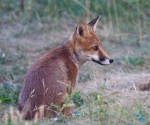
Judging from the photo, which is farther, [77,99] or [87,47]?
[87,47]

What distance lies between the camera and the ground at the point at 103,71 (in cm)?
588

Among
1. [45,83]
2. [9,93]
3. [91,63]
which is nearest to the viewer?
[45,83]

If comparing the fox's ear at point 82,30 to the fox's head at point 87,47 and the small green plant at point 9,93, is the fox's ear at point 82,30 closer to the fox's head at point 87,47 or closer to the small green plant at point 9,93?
the fox's head at point 87,47

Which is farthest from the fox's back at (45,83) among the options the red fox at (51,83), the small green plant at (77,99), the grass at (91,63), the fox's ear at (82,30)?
the fox's ear at (82,30)

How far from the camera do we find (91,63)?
32.1 feet

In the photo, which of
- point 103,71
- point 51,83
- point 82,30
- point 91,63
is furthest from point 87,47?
point 91,63

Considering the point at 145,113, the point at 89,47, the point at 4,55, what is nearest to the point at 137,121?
the point at 145,113

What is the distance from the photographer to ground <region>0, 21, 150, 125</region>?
588 cm

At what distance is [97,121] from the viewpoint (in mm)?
5648

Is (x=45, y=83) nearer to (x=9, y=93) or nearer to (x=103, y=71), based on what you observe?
(x=9, y=93)

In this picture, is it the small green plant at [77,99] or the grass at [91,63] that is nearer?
the grass at [91,63]

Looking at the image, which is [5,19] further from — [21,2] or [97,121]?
[97,121]

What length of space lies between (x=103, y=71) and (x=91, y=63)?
1.93ft

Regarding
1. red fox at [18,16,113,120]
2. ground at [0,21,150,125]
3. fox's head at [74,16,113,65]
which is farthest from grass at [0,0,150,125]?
fox's head at [74,16,113,65]
